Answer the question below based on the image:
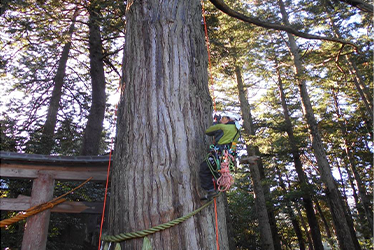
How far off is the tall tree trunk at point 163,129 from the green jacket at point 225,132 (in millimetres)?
75

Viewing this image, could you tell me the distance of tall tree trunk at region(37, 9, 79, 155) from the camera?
8211mm

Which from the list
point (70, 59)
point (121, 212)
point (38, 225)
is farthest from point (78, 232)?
point (70, 59)

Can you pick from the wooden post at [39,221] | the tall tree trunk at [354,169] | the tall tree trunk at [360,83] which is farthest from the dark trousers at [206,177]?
the tall tree trunk at [354,169]

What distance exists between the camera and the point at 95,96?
905 cm

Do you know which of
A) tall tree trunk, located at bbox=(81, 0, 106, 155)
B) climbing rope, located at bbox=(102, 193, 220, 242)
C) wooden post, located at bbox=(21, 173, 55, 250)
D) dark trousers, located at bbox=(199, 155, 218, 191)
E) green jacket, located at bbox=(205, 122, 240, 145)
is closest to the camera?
climbing rope, located at bbox=(102, 193, 220, 242)

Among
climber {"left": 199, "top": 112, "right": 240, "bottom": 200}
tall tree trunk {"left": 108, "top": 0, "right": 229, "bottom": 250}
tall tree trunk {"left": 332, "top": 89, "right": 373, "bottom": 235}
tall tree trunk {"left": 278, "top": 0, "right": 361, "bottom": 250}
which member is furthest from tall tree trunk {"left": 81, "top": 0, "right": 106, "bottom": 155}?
tall tree trunk {"left": 332, "top": 89, "right": 373, "bottom": 235}

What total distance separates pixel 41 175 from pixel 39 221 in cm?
80

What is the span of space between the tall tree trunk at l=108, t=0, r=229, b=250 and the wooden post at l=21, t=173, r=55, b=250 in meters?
3.37

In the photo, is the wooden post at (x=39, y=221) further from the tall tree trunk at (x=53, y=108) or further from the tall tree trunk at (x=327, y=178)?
the tall tree trunk at (x=327, y=178)

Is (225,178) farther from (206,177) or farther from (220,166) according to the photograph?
(206,177)

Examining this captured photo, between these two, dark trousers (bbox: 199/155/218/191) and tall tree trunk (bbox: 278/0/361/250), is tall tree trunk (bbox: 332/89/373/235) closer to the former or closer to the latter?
tall tree trunk (bbox: 278/0/361/250)

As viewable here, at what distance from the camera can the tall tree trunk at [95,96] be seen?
8148 mm

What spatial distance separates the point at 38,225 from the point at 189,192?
390 cm

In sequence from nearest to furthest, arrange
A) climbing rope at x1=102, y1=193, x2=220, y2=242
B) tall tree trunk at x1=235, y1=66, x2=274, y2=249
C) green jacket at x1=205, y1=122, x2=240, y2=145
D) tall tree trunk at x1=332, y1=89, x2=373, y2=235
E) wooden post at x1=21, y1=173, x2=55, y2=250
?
1. climbing rope at x1=102, y1=193, x2=220, y2=242
2. green jacket at x1=205, y1=122, x2=240, y2=145
3. wooden post at x1=21, y1=173, x2=55, y2=250
4. tall tree trunk at x1=235, y1=66, x2=274, y2=249
5. tall tree trunk at x1=332, y1=89, x2=373, y2=235
